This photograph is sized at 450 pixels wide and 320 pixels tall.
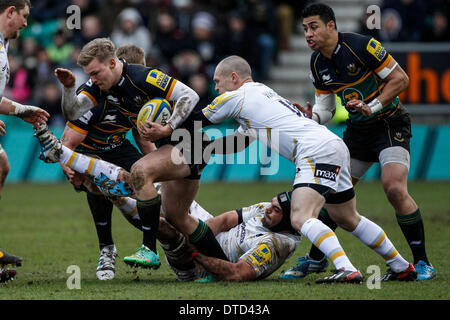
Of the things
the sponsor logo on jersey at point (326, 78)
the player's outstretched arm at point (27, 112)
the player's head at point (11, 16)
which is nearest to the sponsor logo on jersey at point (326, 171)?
the sponsor logo on jersey at point (326, 78)

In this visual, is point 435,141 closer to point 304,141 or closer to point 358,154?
point 358,154

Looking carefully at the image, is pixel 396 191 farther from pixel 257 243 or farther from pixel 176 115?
pixel 176 115

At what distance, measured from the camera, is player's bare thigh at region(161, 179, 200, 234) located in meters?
7.14

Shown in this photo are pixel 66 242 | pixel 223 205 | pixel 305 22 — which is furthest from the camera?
pixel 223 205

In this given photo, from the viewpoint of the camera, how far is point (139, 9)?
789 inches

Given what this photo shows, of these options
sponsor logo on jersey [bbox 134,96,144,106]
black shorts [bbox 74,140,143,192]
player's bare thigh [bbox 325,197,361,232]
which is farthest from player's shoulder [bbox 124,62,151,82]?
player's bare thigh [bbox 325,197,361,232]

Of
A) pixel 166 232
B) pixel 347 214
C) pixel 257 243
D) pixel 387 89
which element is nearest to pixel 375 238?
pixel 347 214

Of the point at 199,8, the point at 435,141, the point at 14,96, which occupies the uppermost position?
the point at 199,8

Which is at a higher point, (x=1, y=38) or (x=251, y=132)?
(x=1, y=38)

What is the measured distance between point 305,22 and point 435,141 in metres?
9.82

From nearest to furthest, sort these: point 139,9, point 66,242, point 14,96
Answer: point 66,242, point 14,96, point 139,9

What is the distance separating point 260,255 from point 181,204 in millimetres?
872

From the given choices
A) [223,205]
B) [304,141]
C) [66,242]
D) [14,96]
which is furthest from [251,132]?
[14,96]

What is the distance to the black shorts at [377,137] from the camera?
7.41 m
